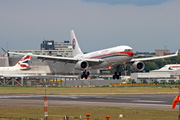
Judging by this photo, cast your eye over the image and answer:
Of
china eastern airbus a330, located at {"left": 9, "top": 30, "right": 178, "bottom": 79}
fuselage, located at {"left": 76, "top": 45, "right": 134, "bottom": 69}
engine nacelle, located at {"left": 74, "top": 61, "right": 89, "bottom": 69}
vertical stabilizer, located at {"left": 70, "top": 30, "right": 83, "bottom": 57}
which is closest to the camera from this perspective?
fuselage, located at {"left": 76, "top": 45, "right": 134, "bottom": 69}

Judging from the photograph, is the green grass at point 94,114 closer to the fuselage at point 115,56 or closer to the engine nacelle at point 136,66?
the fuselage at point 115,56

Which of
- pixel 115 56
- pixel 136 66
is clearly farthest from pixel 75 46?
pixel 115 56

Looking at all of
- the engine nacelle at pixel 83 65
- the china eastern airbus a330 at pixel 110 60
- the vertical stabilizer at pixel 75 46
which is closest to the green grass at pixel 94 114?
the china eastern airbus a330 at pixel 110 60

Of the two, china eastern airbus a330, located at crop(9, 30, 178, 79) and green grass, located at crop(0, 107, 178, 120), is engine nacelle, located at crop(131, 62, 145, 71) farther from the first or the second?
green grass, located at crop(0, 107, 178, 120)

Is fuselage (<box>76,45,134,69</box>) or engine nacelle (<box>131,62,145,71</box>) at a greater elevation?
fuselage (<box>76,45,134,69</box>)

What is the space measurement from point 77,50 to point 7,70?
47.6 metres

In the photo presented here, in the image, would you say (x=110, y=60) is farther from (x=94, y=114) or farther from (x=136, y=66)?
(x=94, y=114)

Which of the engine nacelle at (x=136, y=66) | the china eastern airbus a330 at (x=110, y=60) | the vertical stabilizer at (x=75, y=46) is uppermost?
the vertical stabilizer at (x=75, y=46)

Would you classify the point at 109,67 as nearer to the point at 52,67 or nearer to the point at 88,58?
the point at 88,58

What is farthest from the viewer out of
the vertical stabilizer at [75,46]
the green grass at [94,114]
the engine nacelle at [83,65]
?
the vertical stabilizer at [75,46]

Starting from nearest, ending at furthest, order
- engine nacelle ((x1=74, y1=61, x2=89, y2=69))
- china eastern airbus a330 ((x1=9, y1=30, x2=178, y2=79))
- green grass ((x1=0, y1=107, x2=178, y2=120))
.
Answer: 1. green grass ((x1=0, y1=107, x2=178, y2=120))
2. china eastern airbus a330 ((x1=9, y1=30, x2=178, y2=79))
3. engine nacelle ((x1=74, y1=61, x2=89, y2=69))

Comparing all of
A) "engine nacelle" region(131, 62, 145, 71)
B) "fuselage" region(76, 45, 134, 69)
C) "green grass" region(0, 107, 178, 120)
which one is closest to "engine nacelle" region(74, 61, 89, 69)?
"fuselage" region(76, 45, 134, 69)

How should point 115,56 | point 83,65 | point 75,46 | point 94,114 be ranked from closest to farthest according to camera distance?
point 94,114, point 115,56, point 83,65, point 75,46

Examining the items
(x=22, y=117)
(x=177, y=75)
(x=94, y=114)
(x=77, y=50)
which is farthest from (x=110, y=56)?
(x=177, y=75)
